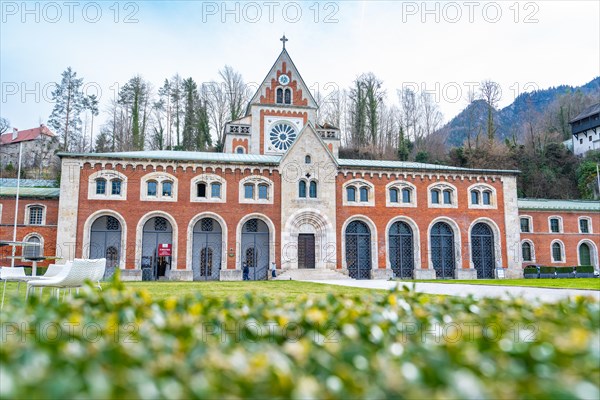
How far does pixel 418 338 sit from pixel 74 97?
66.5m

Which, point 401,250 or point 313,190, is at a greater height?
point 313,190

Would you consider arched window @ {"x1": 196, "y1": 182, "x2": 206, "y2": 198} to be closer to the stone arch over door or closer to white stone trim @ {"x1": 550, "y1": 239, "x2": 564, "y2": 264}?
the stone arch over door

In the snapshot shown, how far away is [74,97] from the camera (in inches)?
2386

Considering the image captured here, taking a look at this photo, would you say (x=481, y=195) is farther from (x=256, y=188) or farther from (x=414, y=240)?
(x=256, y=188)

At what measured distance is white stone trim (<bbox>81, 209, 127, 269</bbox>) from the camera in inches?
1109

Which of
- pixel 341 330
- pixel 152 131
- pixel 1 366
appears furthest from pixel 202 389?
pixel 152 131

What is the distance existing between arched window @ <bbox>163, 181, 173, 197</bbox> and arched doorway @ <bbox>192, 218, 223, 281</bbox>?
2676 millimetres

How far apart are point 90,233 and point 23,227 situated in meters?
4.94

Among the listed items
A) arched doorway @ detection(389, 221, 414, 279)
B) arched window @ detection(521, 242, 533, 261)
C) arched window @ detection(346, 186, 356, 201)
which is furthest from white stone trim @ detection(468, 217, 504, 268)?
arched window @ detection(346, 186, 356, 201)

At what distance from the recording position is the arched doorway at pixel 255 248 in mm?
30516

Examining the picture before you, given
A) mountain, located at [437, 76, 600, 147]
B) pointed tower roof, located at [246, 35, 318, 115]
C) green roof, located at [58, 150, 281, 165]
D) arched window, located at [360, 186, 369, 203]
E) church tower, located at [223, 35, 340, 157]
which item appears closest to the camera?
green roof, located at [58, 150, 281, 165]

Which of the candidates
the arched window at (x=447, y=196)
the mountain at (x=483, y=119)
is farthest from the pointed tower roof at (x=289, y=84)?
the mountain at (x=483, y=119)

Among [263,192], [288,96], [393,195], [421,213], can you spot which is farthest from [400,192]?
[288,96]

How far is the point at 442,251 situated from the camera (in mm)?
32719
